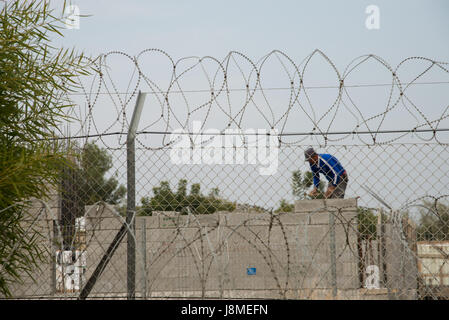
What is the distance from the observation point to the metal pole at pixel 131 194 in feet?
14.3

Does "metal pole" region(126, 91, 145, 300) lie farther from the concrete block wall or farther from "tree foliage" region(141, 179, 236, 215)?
the concrete block wall

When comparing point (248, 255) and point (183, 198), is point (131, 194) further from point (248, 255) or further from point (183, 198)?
point (248, 255)

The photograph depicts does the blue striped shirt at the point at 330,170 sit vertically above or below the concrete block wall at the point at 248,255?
above

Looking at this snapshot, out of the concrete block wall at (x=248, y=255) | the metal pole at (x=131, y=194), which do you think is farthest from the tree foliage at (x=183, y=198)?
the concrete block wall at (x=248, y=255)

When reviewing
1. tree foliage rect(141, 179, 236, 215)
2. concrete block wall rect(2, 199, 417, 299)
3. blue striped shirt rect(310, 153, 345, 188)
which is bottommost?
concrete block wall rect(2, 199, 417, 299)

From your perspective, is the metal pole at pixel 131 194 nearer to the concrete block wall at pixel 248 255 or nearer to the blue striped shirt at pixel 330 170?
the blue striped shirt at pixel 330 170

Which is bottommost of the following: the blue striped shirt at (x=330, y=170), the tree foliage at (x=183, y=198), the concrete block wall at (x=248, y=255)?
the concrete block wall at (x=248, y=255)

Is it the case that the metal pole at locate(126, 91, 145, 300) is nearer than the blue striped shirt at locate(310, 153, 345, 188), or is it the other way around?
the metal pole at locate(126, 91, 145, 300)

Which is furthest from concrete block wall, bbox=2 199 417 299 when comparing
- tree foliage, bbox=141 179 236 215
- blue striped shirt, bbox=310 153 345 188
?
blue striped shirt, bbox=310 153 345 188

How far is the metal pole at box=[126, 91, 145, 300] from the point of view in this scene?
4352 mm

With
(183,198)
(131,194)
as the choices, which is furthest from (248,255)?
(131,194)

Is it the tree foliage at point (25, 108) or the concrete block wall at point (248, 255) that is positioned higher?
the tree foliage at point (25, 108)

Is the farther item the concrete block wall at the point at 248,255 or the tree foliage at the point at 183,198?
the concrete block wall at the point at 248,255

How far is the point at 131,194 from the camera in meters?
→ 4.38
